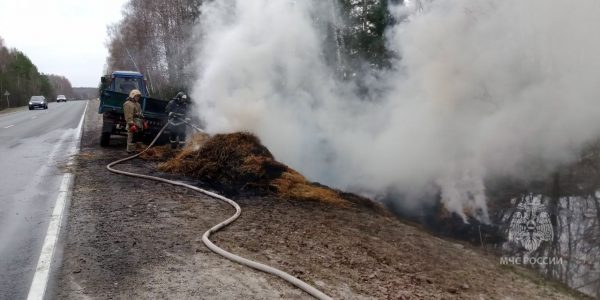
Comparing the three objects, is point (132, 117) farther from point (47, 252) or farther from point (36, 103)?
point (36, 103)

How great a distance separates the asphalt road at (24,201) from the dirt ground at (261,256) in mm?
318

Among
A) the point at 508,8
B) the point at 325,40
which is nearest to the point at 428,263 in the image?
Answer: the point at 508,8

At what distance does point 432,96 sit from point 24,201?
735cm

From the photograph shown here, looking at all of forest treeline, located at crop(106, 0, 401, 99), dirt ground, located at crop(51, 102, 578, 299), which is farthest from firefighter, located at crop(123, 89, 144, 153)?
forest treeline, located at crop(106, 0, 401, 99)

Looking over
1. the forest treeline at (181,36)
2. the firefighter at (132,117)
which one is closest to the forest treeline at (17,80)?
the forest treeline at (181,36)

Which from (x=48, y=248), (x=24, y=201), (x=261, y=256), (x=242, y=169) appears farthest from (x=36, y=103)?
(x=261, y=256)

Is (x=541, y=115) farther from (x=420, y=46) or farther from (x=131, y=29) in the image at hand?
(x=131, y=29)

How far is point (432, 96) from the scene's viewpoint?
28.3 ft

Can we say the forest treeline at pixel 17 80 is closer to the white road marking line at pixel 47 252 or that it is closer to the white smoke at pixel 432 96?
the white smoke at pixel 432 96

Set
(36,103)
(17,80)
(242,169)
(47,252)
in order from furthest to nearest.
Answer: (17,80) < (36,103) < (242,169) < (47,252)

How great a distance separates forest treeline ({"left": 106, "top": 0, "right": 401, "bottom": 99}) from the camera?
50.5 feet

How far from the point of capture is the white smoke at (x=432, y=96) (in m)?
7.34

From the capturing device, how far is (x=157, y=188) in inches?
283

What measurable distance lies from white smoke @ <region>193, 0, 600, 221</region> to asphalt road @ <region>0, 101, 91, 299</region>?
3713 millimetres
